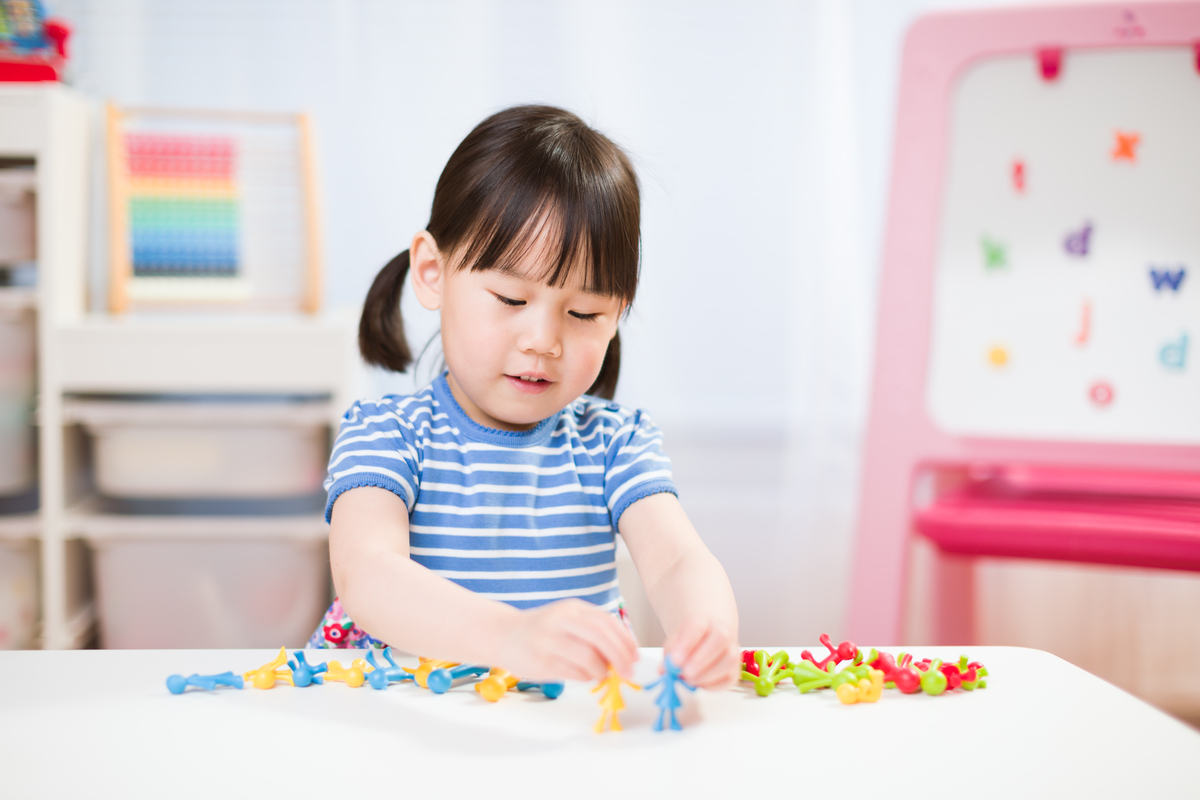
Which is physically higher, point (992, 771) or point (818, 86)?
point (818, 86)

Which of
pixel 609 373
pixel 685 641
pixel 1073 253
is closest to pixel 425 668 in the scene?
pixel 685 641

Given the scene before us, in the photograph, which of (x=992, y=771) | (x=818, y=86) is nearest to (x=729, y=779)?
(x=992, y=771)

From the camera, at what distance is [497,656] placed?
1.40ft

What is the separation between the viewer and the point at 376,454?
627mm

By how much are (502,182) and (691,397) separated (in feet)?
3.70

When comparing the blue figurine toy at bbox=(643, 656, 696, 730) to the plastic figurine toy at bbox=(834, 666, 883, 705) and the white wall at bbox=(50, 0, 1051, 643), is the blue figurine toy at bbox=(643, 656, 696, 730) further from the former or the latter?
the white wall at bbox=(50, 0, 1051, 643)

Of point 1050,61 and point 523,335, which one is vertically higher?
point 1050,61

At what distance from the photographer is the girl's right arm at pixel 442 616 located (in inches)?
15.9

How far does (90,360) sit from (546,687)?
1.23 m

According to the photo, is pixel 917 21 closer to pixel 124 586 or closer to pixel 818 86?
pixel 818 86

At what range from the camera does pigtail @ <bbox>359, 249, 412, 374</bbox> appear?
77cm

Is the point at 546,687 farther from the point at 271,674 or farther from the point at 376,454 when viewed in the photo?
the point at 376,454

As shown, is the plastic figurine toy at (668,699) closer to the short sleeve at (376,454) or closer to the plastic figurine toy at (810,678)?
the plastic figurine toy at (810,678)

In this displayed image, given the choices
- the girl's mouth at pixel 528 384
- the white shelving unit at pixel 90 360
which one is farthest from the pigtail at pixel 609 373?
the white shelving unit at pixel 90 360
